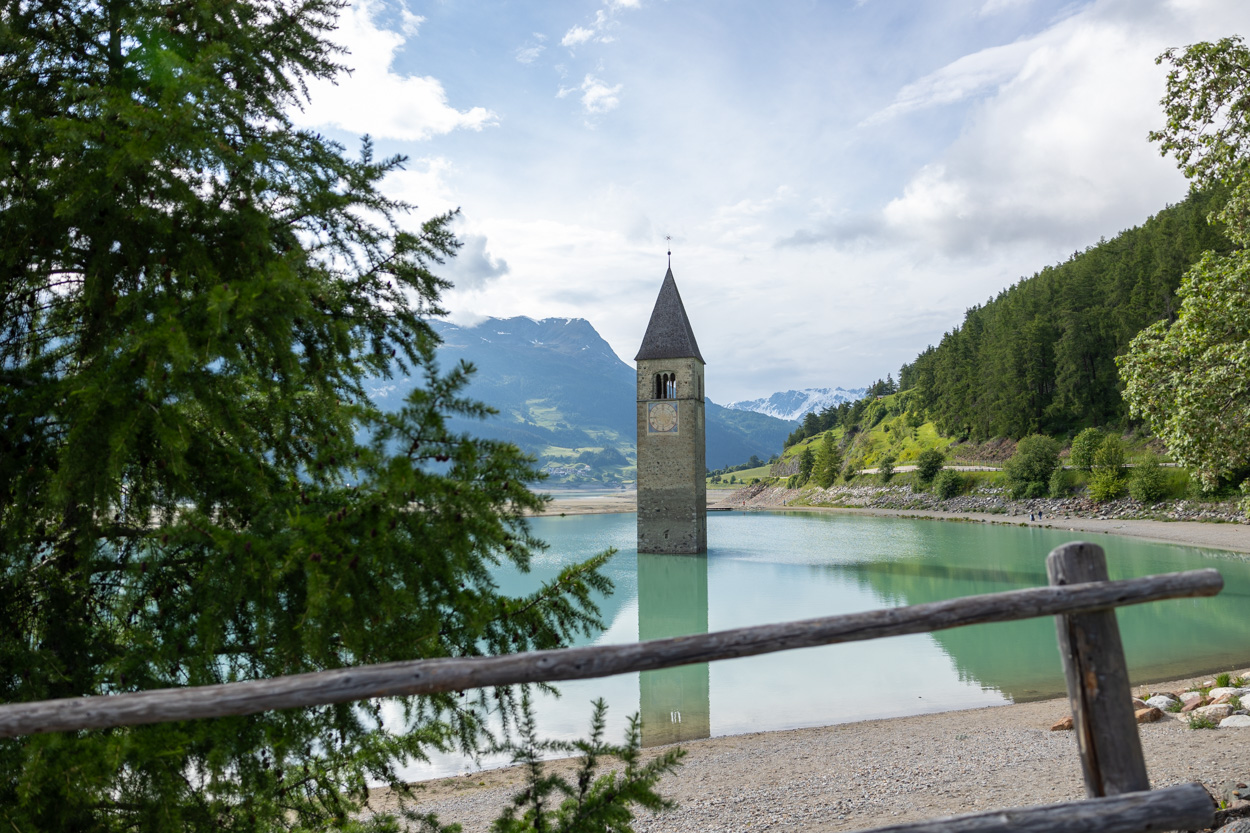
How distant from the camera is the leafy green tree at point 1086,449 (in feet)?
158

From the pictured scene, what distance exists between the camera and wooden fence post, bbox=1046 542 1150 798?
2.66m

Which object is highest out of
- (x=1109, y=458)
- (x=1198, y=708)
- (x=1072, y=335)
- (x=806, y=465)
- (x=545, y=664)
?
(x=1072, y=335)

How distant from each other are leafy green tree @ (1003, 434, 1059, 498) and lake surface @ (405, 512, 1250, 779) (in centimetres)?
1502

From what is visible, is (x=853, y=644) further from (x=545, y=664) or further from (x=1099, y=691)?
(x=545, y=664)

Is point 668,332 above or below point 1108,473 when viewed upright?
above

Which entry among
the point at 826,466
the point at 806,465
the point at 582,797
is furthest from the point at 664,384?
the point at 806,465

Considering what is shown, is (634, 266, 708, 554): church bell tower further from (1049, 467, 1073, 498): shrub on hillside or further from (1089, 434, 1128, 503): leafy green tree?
(1049, 467, 1073, 498): shrub on hillside

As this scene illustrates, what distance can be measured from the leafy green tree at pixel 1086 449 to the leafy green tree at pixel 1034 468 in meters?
2.12

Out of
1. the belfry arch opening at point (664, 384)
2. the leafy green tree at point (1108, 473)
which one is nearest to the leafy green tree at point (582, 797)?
the belfry arch opening at point (664, 384)

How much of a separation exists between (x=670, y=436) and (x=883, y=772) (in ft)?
90.3

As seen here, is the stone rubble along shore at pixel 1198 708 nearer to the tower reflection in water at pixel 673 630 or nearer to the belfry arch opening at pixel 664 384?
the tower reflection in water at pixel 673 630

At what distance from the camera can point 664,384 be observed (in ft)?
122

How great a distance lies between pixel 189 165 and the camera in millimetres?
3096

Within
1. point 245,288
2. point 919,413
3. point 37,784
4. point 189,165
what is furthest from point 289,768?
point 919,413
